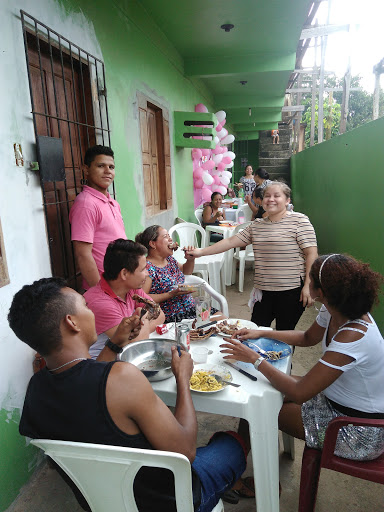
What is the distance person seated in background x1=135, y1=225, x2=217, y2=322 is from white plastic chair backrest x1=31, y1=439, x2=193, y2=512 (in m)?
1.43

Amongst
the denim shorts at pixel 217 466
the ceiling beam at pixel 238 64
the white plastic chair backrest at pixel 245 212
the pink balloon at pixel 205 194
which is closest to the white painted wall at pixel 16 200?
the denim shorts at pixel 217 466

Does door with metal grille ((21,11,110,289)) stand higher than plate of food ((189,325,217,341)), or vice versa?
door with metal grille ((21,11,110,289))

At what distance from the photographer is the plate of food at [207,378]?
1447 mm

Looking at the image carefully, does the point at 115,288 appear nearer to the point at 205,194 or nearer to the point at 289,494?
the point at 289,494

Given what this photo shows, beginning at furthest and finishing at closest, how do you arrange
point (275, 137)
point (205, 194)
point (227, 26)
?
point (275, 137), point (205, 194), point (227, 26)

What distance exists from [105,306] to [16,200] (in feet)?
2.43

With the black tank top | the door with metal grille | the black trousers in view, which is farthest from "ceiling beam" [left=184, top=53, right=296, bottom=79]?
the black tank top

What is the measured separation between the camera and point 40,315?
1.11 m

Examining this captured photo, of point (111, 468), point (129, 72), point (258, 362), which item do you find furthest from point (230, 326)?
point (129, 72)

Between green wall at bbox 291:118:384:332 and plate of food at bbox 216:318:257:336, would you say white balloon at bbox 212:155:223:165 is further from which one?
plate of food at bbox 216:318:257:336

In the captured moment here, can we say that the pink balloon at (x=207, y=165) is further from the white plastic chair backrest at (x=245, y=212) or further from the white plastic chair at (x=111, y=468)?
the white plastic chair at (x=111, y=468)

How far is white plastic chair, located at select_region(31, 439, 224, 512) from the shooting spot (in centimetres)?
103

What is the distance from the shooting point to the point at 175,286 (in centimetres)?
261

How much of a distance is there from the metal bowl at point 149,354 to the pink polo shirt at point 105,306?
8.2 inches
